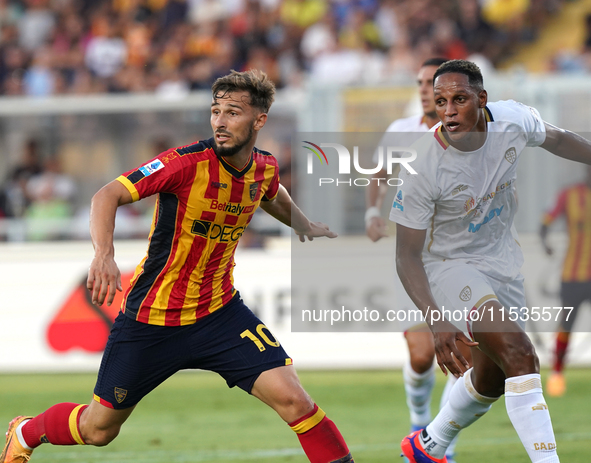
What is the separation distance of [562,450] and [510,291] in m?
1.91

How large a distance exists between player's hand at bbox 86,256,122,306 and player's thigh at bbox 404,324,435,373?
261 centimetres

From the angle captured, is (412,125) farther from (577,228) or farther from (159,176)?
(577,228)

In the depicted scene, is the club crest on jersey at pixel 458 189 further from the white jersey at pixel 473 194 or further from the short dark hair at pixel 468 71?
the short dark hair at pixel 468 71

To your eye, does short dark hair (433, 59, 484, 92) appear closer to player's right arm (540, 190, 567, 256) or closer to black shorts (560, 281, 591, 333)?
player's right arm (540, 190, 567, 256)

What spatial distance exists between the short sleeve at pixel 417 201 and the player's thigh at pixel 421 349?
1.56 meters

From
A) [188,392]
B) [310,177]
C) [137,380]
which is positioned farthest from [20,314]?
[137,380]

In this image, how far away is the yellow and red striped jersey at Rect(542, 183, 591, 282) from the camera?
877 cm

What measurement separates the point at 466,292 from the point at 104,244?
6.10 feet

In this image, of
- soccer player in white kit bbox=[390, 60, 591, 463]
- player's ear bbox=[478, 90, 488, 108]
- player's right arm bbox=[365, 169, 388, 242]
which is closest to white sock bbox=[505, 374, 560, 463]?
soccer player in white kit bbox=[390, 60, 591, 463]

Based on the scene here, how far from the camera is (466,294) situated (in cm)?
427

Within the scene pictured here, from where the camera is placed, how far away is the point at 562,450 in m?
5.79

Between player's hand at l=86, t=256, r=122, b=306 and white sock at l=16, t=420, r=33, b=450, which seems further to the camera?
white sock at l=16, t=420, r=33, b=450

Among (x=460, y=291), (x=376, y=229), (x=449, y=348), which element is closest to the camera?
(x=449, y=348)

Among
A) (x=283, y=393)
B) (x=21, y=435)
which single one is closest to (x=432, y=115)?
(x=283, y=393)
